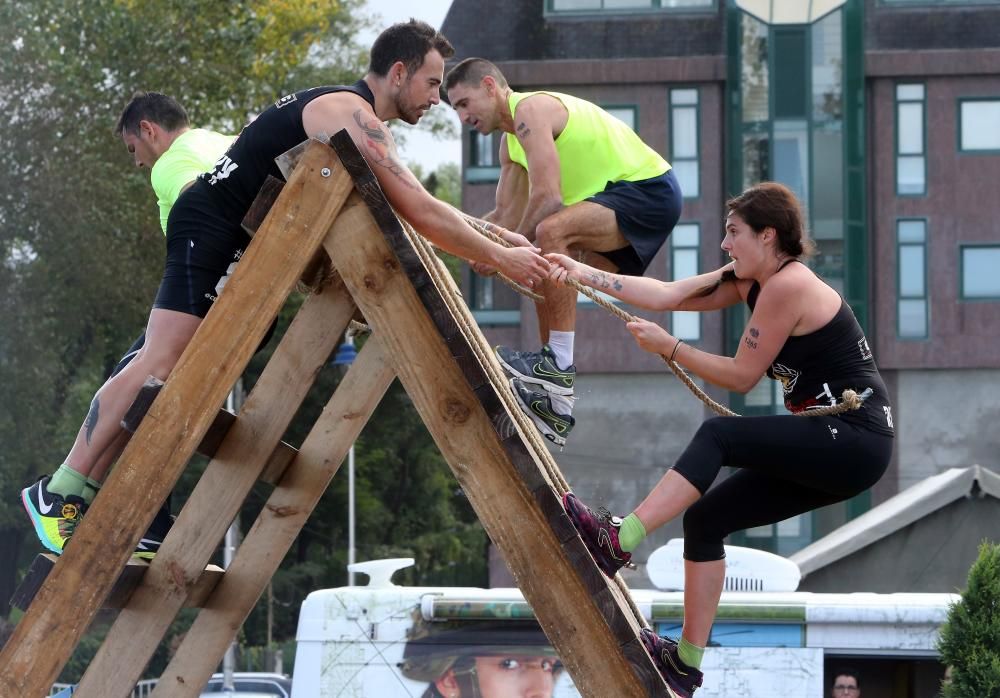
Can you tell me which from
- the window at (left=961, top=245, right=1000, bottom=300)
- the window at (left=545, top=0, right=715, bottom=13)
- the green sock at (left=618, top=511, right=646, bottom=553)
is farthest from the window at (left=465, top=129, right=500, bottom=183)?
the green sock at (left=618, top=511, right=646, bottom=553)

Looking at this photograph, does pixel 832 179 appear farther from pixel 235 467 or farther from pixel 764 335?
pixel 235 467

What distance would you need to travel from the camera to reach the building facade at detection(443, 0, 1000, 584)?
32562 mm

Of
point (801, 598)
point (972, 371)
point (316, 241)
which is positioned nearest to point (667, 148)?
point (972, 371)

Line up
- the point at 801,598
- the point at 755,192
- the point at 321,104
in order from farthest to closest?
the point at 801,598 < the point at 755,192 < the point at 321,104

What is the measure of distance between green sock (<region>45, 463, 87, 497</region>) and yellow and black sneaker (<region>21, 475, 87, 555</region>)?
15 millimetres

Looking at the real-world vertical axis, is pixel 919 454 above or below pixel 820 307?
below

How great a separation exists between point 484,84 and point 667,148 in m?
27.1

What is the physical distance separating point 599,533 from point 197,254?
168 cm

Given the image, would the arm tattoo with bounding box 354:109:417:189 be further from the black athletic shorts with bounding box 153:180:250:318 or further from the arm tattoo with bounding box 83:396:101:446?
the arm tattoo with bounding box 83:396:101:446

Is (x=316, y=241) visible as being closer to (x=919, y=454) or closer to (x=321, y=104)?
(x=321, y=104)

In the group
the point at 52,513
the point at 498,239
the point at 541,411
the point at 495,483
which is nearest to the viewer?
the point at 495,483

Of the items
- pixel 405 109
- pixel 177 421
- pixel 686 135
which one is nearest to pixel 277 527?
pixel 177 421

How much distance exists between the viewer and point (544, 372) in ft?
20.1

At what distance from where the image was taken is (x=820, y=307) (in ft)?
17.1
